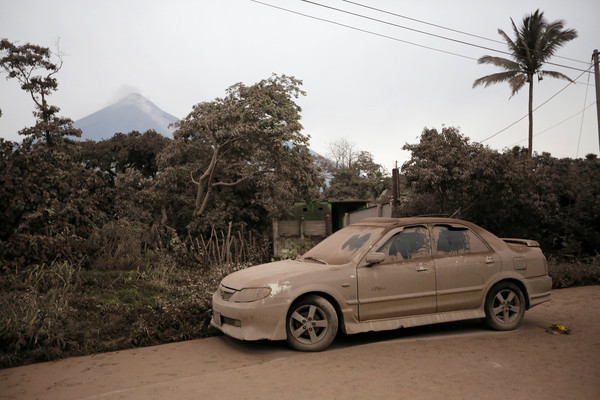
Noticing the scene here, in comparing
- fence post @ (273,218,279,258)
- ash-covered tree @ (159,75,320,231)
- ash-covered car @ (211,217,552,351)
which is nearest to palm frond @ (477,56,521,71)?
ash-covered tree @ (159,75,320,231)

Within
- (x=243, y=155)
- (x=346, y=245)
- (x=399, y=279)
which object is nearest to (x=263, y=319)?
(x=346, y=245)

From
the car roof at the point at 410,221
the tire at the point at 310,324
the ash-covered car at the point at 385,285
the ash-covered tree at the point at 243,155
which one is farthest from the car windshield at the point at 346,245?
the ash-covered tree at the point at 243,155

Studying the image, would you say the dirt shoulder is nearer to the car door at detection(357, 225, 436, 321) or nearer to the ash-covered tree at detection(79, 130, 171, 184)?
the car door at detection(357, 225, 436, 321)

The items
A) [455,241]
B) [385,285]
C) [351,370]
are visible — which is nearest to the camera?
[351,370]

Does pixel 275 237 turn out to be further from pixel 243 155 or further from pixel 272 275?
pixel 272 275

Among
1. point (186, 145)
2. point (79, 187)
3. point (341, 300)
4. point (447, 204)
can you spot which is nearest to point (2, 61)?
point (186, 145)

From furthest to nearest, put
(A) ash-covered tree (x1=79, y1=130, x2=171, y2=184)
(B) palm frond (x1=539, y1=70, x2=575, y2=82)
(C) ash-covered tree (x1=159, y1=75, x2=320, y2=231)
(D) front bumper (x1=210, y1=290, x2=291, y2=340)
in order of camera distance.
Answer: (A) ash-covered tree (x1=79, y1=130, x2=171, y2=184)
(B) palm frond (x1=539, y1=70, x2=575, y2=82)
(C) ash-covered tree (x1=159, y1=75, x2=320, y2=231)
(D) front bumper (x1=210, y1=290, x2=291, y2=340)

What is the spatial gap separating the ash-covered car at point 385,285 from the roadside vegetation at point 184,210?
1.57 metres

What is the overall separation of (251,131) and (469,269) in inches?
546

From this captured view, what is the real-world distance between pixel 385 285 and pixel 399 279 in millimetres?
217

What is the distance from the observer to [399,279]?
649 centimetres

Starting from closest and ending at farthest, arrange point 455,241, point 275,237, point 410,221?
point 410,221 → point 455,241 → point 275,237

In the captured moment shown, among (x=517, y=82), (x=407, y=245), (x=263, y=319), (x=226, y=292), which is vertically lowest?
(x=263, y=319)

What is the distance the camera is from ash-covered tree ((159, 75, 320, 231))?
791 inches
